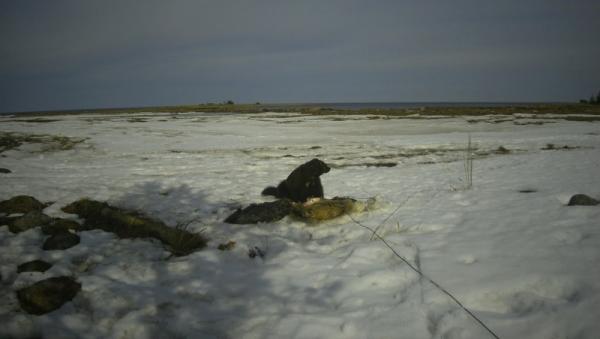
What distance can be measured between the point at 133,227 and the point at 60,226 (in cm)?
101

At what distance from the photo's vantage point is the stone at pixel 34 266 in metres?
3.36

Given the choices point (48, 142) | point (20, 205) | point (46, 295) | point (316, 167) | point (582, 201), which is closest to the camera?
point (46, 295)

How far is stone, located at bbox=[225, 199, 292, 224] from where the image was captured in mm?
4875

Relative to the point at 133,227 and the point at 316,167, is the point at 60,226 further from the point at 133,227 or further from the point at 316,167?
the point at 316,167

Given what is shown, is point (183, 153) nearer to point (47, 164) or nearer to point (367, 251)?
point (47, 164)

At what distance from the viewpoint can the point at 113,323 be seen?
8.66ft

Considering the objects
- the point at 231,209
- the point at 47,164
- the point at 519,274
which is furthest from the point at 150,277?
the point at 47,164

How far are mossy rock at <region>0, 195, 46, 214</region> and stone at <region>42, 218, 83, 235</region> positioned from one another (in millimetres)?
881

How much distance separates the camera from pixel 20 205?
5160mm

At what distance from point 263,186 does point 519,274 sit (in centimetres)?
528

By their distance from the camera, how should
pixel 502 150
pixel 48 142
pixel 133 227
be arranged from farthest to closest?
pixel 48 142, pixel 502 150, pixel 133 227

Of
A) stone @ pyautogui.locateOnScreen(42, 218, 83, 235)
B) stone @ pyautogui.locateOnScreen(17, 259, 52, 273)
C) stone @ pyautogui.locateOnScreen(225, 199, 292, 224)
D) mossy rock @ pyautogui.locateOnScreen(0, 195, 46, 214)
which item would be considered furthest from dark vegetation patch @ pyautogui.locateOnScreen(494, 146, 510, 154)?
mossy rock @ pyautogui.locateOnScreen(0, 195, 46, 214)

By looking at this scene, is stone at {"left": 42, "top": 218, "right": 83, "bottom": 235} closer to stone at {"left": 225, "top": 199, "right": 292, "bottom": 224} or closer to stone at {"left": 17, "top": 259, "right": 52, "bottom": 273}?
stone at {"left": 17, "top": 259, "right": 52, "bottom": 273}

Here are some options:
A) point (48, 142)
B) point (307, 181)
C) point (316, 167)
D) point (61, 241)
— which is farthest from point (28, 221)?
point (48, 142)
